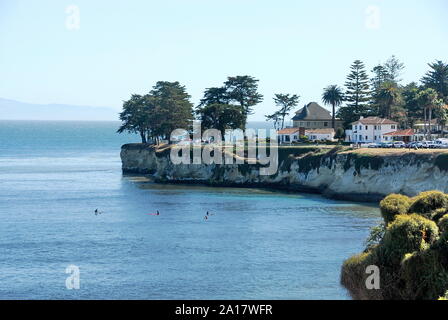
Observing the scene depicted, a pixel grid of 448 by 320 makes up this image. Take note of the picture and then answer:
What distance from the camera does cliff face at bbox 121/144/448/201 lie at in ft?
331

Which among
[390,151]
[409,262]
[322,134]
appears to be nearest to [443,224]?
[409,262]

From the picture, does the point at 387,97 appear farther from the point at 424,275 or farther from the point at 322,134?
the point at 424,275

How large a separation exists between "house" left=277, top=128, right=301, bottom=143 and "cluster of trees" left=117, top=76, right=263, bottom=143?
818cm

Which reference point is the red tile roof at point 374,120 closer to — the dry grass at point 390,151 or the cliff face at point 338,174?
the cliff face at point 338,174

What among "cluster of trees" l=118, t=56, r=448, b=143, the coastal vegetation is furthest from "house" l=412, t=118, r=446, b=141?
the coastal vegetation

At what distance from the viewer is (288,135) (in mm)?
151125

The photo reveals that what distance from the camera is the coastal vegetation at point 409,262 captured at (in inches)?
1597

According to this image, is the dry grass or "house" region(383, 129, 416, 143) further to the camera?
"house" region(383, 129, 416, 143)

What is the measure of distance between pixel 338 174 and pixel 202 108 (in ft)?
138

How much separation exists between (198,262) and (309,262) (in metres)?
9.75

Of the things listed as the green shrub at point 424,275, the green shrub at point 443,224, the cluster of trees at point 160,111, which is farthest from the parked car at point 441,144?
the green shrub at point 424,275

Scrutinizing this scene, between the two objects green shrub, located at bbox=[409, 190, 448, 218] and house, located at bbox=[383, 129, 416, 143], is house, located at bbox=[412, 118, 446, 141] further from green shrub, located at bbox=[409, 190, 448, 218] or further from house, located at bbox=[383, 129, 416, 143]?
green shrub, located at bbox=[409, 190, 448, 218]

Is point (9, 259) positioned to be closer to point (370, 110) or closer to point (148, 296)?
point (148, 296)

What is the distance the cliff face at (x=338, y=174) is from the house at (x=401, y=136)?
1847 cm
